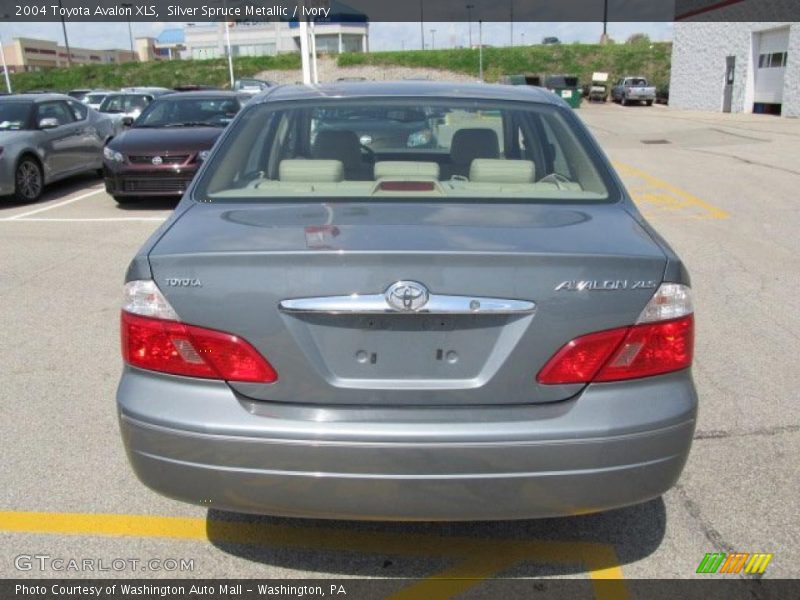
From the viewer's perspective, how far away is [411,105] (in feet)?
11.6

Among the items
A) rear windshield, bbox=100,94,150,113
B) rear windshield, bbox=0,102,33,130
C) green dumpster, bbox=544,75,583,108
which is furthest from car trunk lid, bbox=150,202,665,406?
green dumpster, bbox=544,75,583,108

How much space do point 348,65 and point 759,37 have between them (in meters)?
37.3

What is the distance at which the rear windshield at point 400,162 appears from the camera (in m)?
3.18

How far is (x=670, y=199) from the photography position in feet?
37.2

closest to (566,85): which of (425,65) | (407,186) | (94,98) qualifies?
(425,65)

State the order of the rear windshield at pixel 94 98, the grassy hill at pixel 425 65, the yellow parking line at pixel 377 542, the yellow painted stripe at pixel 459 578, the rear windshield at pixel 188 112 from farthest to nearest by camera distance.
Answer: the grassy hill at pixel 425 65 < the rear windshield at pixel 94 98 < the rear windshield at pixel 188 112 < the yellow parking line at pixel 377 542 < the yellow painted stripe at pixel 459 578

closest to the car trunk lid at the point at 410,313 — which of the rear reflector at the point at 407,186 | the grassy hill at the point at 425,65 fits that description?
the rear reflector at the point at 407,186

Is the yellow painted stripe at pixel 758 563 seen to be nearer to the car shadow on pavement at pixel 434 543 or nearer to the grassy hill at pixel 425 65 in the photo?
the car shadow on pavement at pixel 434 543

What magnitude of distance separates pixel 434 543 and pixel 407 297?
48.1 inches

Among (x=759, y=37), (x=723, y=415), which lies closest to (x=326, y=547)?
(x=723, y=415)

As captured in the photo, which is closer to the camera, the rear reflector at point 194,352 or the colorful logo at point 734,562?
the rear reflector at point 194,352

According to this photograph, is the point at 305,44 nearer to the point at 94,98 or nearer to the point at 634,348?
the point at 94,98

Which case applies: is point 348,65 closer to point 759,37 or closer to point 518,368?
point 759,37

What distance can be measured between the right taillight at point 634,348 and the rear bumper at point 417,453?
0.18 feet
